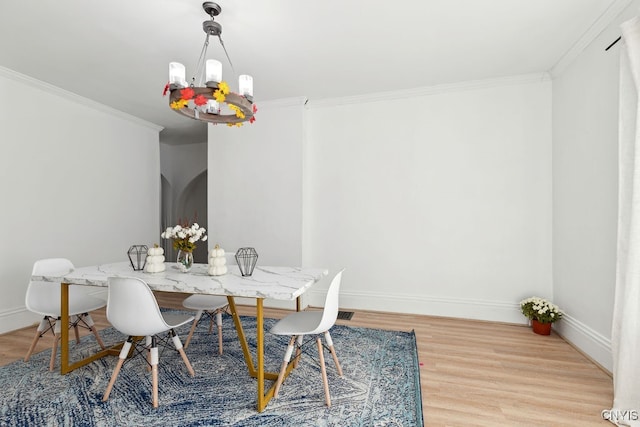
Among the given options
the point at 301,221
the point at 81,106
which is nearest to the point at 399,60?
the point at 301,221

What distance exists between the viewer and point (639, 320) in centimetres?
194

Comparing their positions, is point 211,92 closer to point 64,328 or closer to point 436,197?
point 64,328

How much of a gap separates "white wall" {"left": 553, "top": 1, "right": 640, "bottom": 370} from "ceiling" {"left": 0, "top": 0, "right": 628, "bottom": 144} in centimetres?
32

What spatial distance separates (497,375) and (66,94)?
5330 mm

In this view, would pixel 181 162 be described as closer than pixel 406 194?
No

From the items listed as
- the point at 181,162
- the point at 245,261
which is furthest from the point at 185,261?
the point at 181,162

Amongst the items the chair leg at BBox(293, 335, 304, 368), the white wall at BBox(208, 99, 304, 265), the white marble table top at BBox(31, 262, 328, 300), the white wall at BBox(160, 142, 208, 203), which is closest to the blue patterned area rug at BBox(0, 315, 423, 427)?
the chair leg at BBox(293, 335, 304, 368)

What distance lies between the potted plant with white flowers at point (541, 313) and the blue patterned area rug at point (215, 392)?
137 cm

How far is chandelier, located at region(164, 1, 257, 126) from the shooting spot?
2.06 metres

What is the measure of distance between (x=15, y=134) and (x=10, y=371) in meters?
2.47

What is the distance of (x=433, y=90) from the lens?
3.90 m

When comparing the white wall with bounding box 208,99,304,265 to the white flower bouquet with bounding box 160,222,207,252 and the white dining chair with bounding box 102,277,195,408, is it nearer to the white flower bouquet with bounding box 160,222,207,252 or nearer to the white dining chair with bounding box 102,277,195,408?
the white flower bouquet with bounding box 160,222,207,252

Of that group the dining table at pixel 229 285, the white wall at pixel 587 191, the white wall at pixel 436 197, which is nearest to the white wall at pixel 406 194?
the white wall at pixel 436 197

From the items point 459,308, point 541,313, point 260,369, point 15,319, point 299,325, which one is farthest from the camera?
point 459,308
